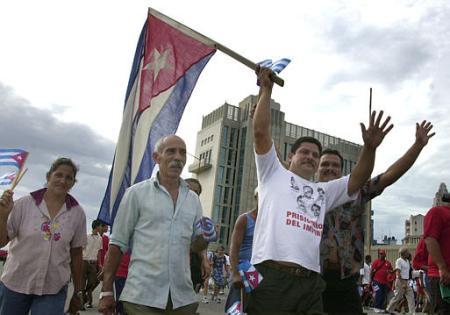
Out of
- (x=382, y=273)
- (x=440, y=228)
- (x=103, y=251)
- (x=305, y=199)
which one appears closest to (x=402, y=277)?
(x=382, y=273)

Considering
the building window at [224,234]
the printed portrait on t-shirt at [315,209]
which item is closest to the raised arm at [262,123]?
the printed portrait on t-shirt at [315,209]

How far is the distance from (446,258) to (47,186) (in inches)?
152

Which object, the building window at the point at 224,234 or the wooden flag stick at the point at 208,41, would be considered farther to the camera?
the building window at the point at 224,234

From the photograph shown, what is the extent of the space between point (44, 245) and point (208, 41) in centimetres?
243

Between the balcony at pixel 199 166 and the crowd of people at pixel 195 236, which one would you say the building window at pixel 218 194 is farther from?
the crowd of people at pixel 195 236

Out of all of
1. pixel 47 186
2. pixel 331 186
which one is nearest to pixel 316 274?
pixel 331 186

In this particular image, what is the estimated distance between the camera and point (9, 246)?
13.9ft

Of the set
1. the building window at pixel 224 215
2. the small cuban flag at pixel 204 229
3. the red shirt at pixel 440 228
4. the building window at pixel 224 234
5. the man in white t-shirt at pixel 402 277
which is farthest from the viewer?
the building window at pixel 224 234

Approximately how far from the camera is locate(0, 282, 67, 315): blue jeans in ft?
13.1

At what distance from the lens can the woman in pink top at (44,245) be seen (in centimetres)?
400

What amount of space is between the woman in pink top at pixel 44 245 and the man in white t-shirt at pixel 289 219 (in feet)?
5.73

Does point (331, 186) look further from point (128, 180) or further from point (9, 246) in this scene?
point (9, 246)

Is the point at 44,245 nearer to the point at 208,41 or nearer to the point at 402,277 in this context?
the point at 208,41

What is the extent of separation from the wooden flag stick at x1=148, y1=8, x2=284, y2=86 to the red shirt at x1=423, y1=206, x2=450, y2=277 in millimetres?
2515
